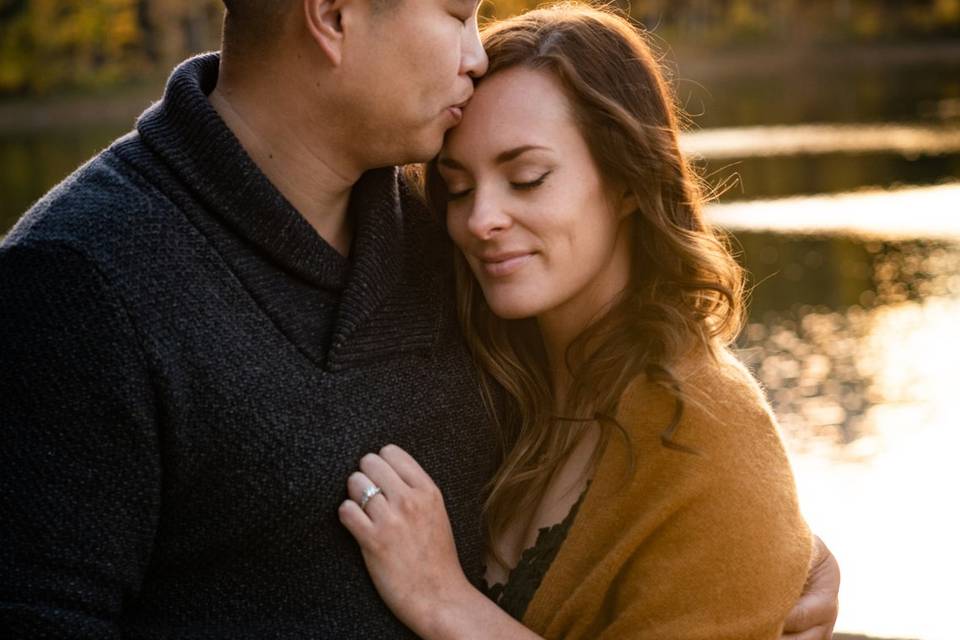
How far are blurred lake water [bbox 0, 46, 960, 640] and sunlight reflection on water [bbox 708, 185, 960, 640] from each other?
0.01 m

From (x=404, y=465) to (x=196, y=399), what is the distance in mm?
399

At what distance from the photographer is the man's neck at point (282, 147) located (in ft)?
7.42

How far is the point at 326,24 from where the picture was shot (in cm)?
221

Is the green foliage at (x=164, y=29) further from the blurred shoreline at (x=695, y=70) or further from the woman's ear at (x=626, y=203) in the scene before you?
the woman's ear at (x=626, y=203)

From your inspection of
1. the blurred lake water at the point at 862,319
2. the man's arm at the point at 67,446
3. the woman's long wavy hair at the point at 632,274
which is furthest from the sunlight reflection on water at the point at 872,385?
the man's arm at the point at 67,446

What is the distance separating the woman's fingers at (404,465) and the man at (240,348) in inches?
1.3

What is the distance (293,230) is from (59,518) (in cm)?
60

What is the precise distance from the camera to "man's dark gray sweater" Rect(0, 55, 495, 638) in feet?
6.15

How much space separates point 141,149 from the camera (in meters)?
2.17

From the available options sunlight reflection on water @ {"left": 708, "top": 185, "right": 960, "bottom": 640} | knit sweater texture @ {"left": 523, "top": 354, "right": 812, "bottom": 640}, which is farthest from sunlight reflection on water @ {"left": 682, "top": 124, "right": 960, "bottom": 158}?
knit sweater texture @ {"left": 523, "top": 354, "right": 812, "bottom": 640}

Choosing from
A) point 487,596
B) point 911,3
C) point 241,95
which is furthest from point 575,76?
point 911,3

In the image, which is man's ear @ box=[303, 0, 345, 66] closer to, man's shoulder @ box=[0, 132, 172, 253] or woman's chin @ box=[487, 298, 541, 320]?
man's shoulder @ box=[0, 132, 172, 253]

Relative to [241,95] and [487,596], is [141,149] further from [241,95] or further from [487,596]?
[487,596]

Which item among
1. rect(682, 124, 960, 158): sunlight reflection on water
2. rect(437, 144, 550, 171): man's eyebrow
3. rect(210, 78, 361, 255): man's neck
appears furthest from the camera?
rect(682, 124, 960, 158): sunlight reflection on water
